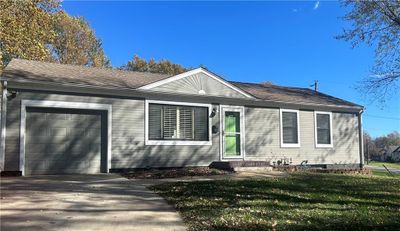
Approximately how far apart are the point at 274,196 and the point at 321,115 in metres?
12.0

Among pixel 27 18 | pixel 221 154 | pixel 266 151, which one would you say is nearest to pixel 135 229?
pixel 221 154

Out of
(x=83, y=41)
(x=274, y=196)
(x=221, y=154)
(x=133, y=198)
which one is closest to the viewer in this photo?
(x=133, y=198)

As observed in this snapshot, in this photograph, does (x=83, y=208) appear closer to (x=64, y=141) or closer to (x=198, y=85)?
(x=64, y=141)

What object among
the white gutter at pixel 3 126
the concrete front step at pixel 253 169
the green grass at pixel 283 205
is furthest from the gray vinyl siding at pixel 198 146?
the green grass at pixel 283 205

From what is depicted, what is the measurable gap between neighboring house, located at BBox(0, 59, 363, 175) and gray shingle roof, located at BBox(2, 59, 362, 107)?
0.15 feet

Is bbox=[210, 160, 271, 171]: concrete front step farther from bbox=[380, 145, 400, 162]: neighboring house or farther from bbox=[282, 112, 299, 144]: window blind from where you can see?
bbox=[380, 145, 400, 162]: neighboring house

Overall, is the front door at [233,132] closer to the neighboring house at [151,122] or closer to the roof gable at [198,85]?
the neighboring house at [151,122]

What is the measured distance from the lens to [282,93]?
70.2ft

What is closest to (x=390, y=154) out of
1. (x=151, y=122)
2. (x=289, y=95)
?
(x=289, y=95)

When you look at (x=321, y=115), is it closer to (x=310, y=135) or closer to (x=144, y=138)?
(x=310, y=135)

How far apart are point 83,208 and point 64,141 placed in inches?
277

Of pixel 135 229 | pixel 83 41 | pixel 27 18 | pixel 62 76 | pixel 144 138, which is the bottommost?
pixel 135 229

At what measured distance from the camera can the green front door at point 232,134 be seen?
59.4 ft

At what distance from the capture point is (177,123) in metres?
16.8
